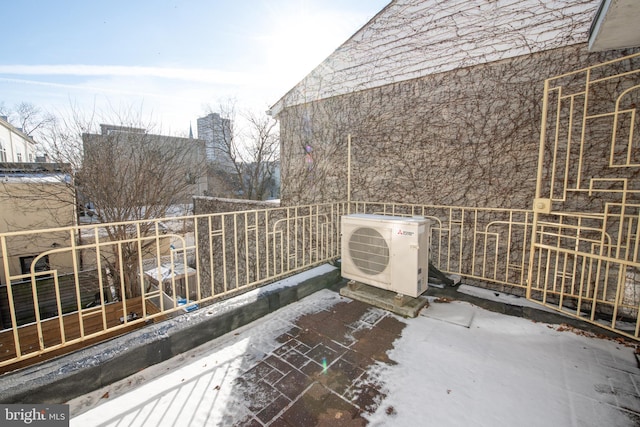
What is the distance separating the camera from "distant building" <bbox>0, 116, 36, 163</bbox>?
55.8 feet

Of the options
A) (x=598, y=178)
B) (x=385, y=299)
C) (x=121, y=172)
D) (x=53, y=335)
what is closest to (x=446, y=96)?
(x=598, y=178)

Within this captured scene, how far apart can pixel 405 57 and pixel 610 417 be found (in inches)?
187

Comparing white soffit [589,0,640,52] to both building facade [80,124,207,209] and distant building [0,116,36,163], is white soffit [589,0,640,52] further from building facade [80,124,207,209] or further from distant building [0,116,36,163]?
distant building [0,116,36,163]

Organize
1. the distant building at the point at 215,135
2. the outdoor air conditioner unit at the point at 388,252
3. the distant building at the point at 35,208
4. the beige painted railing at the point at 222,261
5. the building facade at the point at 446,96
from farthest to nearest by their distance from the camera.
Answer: the distant building at the point at 215,135 → the distant building at the point at 35,208 → the building facade at the point at 446,96 → the outdoor air conditioner unit at the point at 388,252 → the beige painted railing at the point at 222,261

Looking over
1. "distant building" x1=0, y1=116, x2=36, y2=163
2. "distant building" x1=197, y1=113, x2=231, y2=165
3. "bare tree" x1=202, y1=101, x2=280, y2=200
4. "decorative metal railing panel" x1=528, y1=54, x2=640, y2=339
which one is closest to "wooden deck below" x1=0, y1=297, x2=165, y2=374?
"decorative metal railing panel" x1=528, y1=54, x2=640, y2=339

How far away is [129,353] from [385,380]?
1.91 metres

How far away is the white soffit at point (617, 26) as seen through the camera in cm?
201

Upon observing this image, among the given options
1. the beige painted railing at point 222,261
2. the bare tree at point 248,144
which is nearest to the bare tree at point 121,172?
the beige painted railing at point 222,261

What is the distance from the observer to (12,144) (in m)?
18.8

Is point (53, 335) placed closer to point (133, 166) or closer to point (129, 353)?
point (129, 353)

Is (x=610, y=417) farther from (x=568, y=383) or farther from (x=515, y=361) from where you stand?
(x=515, y=361)

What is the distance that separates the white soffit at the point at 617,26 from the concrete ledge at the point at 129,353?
12.8 feet

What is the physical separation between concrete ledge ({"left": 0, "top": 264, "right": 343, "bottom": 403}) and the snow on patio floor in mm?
85

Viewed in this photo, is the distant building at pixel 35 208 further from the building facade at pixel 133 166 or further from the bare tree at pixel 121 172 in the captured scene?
the building facade at pixel 133 166
